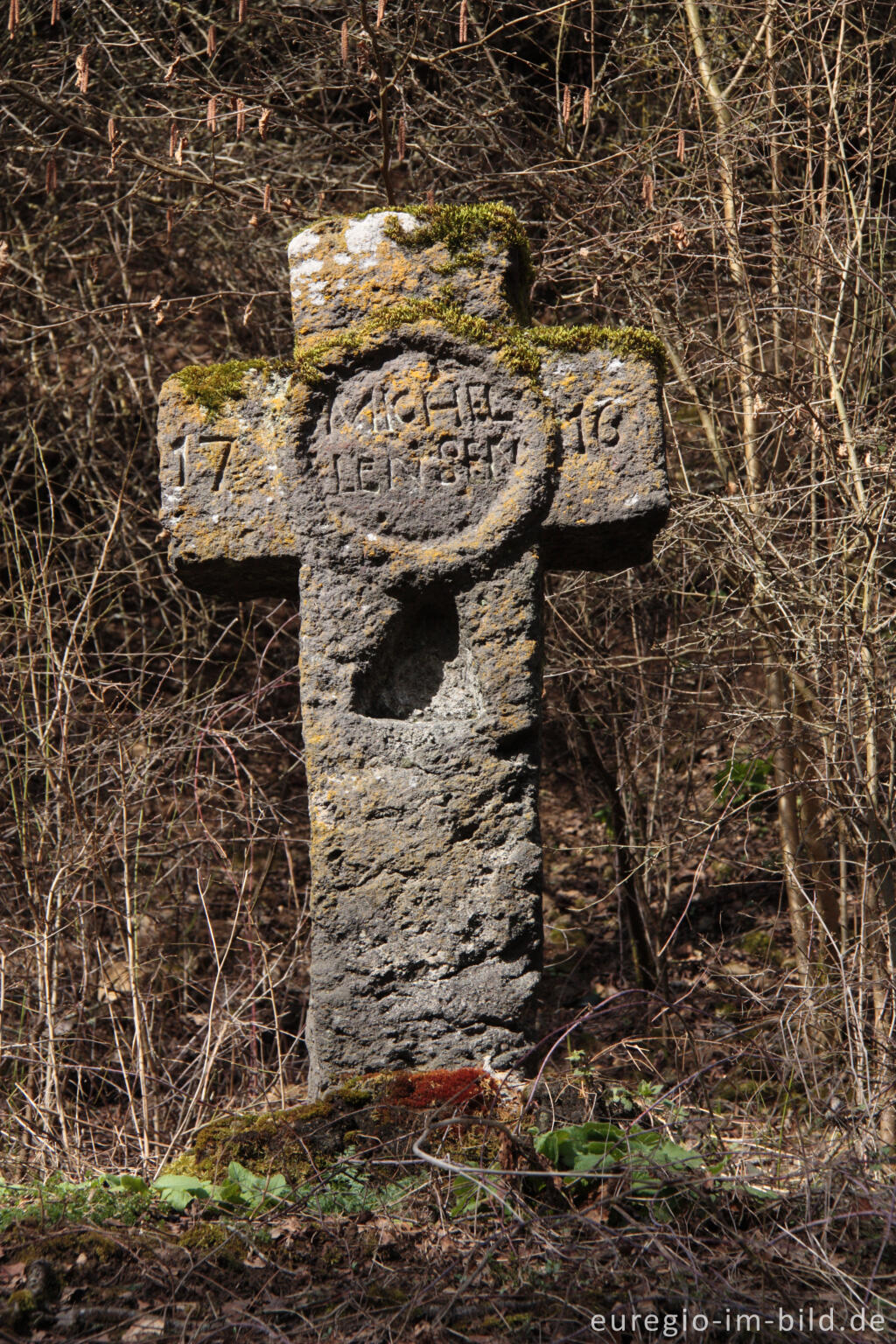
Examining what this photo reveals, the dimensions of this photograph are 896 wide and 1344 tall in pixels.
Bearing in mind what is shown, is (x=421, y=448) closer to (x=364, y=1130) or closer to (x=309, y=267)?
(x=309, y=267)

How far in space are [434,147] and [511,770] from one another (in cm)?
345

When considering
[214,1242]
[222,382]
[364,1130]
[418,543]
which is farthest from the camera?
[222,382]

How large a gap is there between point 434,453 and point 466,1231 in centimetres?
160

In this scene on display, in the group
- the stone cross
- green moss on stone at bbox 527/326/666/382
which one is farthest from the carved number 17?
green moss on stone at bbox 527/326/666/382

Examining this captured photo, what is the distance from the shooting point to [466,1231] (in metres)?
2.15

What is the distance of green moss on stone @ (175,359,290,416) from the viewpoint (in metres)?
2.82

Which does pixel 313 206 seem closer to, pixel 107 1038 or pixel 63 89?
pixel 63 89

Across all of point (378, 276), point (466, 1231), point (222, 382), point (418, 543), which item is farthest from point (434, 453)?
point (466, 1231)

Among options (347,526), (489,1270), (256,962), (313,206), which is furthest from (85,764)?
(489,1270)

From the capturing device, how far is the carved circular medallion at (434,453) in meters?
2.71

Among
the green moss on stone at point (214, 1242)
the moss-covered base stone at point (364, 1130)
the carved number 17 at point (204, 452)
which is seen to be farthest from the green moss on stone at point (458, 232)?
the green moss on stone at point (214, 1242)

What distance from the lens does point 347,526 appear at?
2.74 m

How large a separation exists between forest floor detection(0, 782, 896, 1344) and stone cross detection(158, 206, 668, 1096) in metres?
0.23

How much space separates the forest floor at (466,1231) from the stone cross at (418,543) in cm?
23
